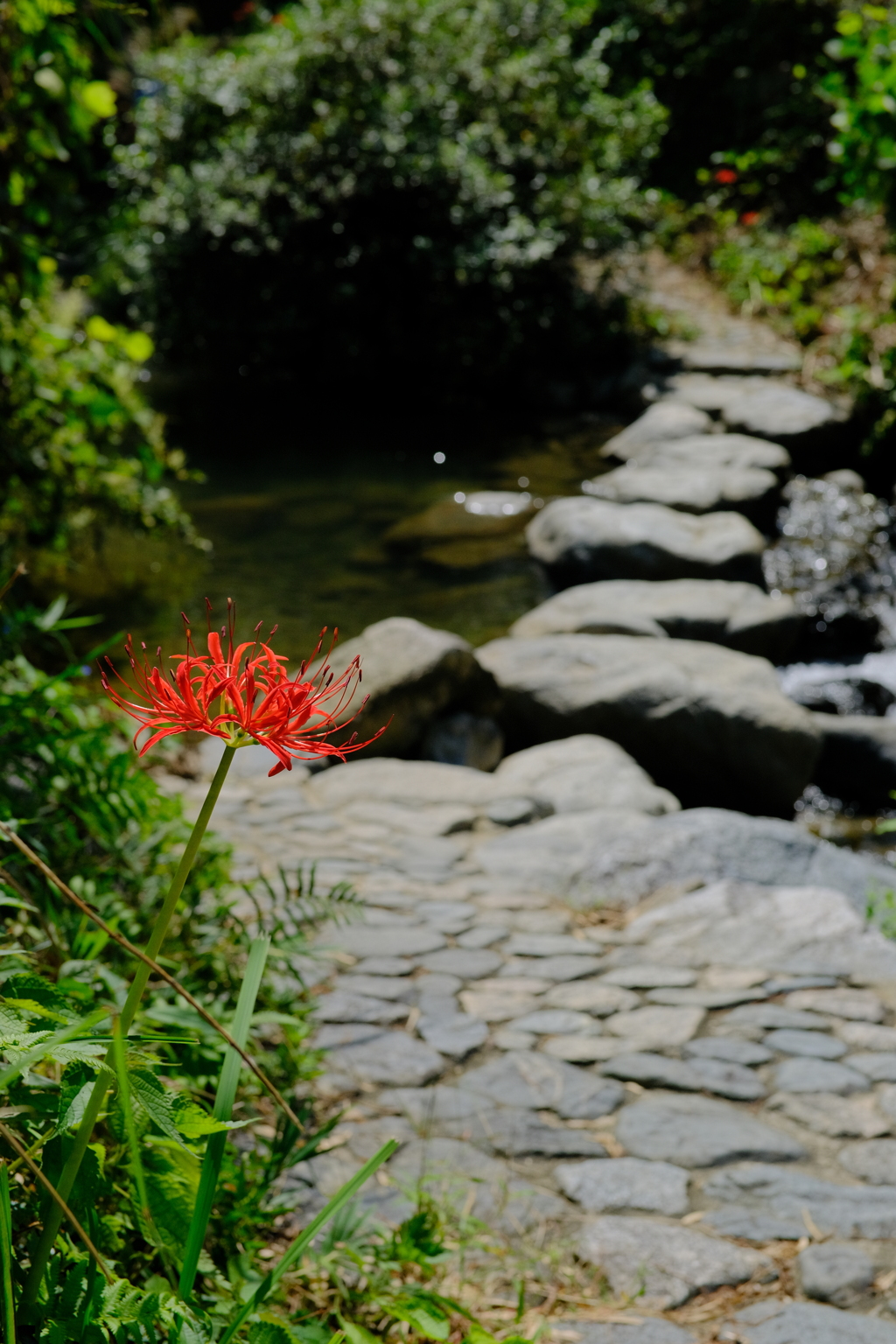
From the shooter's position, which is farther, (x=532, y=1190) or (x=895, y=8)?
(x=895, y=8)

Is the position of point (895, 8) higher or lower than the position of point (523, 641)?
higher

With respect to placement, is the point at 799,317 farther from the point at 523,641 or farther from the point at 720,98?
the point at 523,641

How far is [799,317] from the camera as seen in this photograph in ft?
38.8

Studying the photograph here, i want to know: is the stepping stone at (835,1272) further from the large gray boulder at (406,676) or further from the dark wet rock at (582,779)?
the large gray boulder at (406,676)

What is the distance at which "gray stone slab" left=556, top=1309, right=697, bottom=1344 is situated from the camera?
1.87 m

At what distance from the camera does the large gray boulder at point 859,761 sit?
21.1 ft

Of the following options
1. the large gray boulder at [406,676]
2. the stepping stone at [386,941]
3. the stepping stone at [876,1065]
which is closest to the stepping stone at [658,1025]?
the stepping stone at [876,1065]

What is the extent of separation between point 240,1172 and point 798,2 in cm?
1675

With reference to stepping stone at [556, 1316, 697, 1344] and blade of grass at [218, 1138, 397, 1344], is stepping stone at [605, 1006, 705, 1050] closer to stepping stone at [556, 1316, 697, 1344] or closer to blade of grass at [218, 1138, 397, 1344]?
stepping stone at [556, 1316, 697, 1344]

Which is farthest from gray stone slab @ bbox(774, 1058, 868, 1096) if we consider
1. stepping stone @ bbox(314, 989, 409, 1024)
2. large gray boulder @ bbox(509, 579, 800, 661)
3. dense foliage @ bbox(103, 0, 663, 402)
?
dense foliage @ bbox(103, 0, 663, 402)

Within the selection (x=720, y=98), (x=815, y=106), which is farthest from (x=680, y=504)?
(x=720, y=98)

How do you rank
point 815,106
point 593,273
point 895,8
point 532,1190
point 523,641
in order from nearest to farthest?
point 532,1190 < point 523,641 < point 895,8 < point 593,273 < point 815,106

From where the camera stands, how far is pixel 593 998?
3236 mm

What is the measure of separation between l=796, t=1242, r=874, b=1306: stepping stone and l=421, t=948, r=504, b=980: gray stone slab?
1.35m
